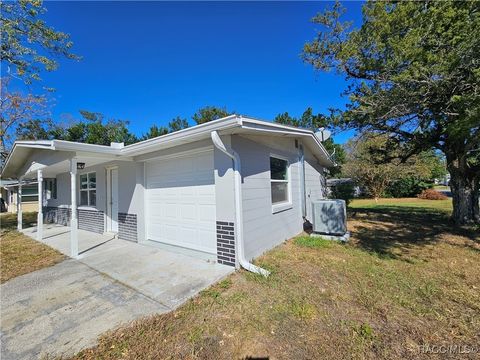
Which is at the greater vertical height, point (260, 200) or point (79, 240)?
point (260, 200)

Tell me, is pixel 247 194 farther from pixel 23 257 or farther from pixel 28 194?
pixel 28 194

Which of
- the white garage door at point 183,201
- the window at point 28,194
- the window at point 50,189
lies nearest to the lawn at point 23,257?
the white garage door at point 183,201

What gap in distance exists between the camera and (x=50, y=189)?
40.0ft

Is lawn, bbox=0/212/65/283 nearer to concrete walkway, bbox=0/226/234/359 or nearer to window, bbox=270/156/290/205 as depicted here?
concrete walkway, bbox=0/226/234/359

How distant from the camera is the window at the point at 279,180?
623 centimetres

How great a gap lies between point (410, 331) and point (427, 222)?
804 centimetres

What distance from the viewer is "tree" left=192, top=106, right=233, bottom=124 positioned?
20.4 meters

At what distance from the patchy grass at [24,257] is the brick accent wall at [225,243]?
3.94m

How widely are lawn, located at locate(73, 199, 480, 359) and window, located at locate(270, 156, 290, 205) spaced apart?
186 centimetres

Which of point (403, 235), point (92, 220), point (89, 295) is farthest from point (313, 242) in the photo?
point (92, 220)

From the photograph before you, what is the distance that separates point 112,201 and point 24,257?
265cm

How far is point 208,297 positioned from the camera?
3.55 meters

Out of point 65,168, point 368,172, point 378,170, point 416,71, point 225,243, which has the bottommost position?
point 225,243

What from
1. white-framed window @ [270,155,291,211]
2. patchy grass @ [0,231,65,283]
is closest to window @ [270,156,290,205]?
white-framed window @ [270,155,291,211]
